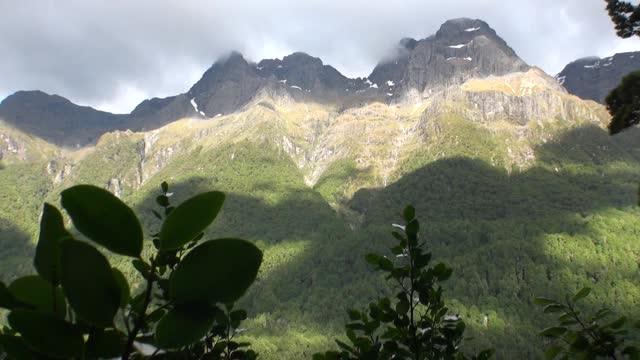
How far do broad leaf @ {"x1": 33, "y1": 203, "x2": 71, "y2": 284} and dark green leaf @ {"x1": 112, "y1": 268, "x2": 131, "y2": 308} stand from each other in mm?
73

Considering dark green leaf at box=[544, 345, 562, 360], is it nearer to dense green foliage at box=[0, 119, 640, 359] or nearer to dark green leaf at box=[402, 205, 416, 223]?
dark green leaf at box=[402, 205, 416, 223]

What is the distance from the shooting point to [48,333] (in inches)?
26.9

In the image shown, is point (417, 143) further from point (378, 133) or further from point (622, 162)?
point (622, 162)

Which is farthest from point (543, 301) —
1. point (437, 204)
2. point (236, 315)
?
point (437, 204)

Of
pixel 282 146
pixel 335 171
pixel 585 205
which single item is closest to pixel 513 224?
pixel 585 205

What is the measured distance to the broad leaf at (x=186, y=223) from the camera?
2.26ft

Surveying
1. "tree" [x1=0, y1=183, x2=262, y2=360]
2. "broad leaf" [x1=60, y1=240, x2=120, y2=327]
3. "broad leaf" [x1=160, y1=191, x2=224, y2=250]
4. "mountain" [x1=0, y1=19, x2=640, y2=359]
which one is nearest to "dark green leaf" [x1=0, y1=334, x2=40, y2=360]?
"tree" [x1=0, y1=183, x2=262, y2=360]

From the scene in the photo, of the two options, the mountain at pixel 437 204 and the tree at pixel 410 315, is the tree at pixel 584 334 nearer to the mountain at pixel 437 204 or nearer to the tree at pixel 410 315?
the tree at pixel 410 315

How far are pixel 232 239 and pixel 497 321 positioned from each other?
10535 centimetres

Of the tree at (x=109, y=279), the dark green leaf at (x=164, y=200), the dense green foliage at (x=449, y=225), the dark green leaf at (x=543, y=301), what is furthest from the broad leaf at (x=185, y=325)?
the dense green foliage at (x=449, y=225)

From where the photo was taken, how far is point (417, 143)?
180000 mm

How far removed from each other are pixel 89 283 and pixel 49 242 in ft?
0.29

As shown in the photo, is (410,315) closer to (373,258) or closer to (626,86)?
(373,258)

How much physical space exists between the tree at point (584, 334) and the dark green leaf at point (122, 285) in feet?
5.32
